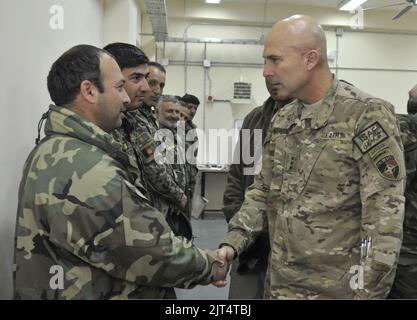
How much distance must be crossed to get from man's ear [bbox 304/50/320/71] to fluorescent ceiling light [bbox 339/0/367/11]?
5864 millimetres

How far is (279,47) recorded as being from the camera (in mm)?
1508

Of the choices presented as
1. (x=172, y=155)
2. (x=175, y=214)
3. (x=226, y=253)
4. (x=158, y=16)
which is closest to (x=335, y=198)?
(x=226, y=253)

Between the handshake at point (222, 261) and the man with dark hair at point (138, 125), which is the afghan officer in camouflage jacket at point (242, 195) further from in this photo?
the man with dark hair at point (138, 125)

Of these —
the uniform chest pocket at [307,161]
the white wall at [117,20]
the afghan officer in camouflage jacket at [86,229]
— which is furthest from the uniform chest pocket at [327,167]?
the white wall at [117,20]

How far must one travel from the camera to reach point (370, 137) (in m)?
1.34

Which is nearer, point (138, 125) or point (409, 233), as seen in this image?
point (409, 233)

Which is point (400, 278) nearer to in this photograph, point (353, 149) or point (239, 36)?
point (353, 149)

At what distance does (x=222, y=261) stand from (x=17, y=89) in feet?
3.57

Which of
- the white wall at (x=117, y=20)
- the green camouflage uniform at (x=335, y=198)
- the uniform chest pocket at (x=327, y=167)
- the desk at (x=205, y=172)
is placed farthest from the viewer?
the desk at (x=205, y=172)

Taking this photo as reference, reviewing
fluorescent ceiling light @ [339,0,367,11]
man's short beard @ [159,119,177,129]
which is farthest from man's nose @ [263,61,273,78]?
fluorescent ceiling light @ [339,0,367,11]

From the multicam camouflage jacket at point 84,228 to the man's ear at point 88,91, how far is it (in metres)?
0.12

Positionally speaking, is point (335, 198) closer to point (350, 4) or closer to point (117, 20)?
→ point (117, 20)

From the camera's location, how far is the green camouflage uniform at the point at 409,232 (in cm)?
199

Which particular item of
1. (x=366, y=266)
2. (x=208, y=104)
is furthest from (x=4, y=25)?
(x=208, y=104)
